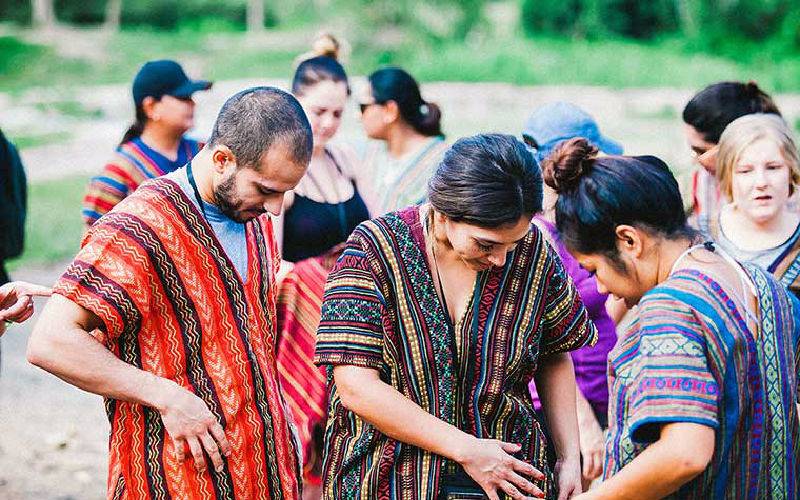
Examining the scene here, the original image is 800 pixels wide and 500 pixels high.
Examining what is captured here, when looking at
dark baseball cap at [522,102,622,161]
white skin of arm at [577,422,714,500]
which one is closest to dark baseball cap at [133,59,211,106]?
dark baseball cap at [522,102,622,161]

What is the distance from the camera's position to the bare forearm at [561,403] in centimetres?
268

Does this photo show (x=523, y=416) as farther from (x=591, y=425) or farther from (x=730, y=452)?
(x=591, y=425)

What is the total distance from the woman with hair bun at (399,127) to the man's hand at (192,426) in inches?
99.2

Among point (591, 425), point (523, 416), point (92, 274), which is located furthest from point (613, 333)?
point (92, 274)

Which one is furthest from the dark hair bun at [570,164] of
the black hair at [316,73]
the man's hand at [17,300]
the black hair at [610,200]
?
the black hair at [316,73]

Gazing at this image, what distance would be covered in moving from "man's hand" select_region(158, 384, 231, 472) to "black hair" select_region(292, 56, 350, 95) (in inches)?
91.8

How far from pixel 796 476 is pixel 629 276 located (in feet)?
2.07

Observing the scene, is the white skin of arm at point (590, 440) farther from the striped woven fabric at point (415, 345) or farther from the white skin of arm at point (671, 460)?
the white skin of arm at point (671, 460)

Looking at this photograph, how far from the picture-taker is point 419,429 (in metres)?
2.36

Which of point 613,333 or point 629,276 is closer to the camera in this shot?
point 629,276

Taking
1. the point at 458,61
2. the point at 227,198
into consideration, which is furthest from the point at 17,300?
the point at 458,61

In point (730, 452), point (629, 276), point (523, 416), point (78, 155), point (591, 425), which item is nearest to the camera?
point (730, 452)

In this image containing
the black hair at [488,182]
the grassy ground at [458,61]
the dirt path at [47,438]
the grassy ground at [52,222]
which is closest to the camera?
the black hair at [488,182]

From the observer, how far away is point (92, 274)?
2.22 m
